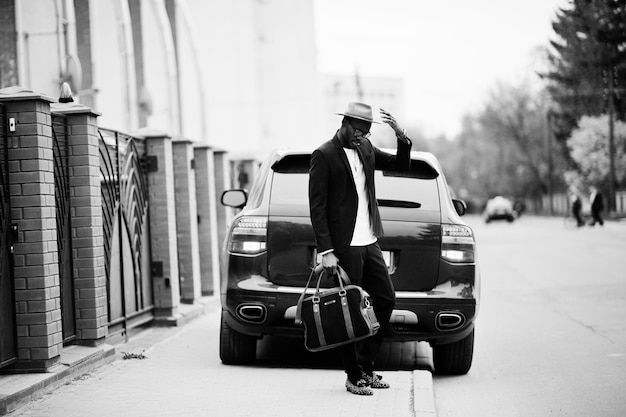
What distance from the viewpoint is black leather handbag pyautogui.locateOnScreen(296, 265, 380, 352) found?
5539 millimetres

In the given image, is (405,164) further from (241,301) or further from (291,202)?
(241,301)

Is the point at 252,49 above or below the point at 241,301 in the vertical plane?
above

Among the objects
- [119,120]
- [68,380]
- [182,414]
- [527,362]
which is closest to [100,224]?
[68,380]

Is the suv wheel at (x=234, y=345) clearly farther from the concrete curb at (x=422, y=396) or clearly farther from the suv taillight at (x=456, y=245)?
the suv taillight at (x=456, y=245)

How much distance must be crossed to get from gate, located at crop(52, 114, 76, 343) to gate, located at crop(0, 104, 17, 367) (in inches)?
34.5

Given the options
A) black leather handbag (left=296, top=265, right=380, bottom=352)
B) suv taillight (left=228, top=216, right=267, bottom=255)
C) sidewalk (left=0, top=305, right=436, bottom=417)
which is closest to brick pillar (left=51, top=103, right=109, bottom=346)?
sidewalk (left=0, top=305, right=436, bottom=417)

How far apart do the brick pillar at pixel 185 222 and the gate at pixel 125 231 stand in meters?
1.15

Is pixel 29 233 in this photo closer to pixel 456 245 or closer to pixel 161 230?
pixel 456 245

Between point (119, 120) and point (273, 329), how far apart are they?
16.5 meters

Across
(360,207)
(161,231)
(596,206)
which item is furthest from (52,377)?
(596,206)

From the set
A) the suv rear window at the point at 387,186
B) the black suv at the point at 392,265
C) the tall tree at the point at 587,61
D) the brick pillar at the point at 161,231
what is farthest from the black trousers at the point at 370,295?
the tall tree at the point at 587,61

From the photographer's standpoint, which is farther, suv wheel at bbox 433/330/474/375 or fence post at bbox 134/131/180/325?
fence post at bbox 134/131/180/325

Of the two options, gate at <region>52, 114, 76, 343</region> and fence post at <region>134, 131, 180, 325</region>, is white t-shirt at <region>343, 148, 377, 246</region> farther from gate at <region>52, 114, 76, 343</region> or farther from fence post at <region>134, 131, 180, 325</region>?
fence post at <region>134, 131, 180, 325</region>

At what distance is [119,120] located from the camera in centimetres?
2223
